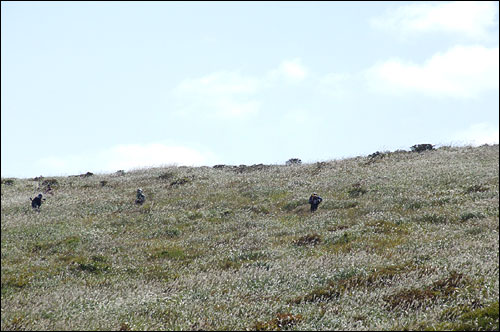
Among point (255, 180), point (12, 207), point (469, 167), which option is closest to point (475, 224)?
point (469, 167)

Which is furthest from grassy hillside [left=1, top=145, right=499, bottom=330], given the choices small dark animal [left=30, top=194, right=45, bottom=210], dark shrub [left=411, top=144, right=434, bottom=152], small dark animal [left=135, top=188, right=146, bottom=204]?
dark shrub [left=411, top=144, right=434, bottom=152]

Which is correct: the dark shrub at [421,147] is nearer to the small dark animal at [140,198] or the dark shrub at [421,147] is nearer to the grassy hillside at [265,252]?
the grassy hillside at [265,252]

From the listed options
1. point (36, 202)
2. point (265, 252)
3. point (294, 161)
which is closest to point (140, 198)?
point (36, 202)

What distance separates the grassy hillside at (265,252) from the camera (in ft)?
36.2

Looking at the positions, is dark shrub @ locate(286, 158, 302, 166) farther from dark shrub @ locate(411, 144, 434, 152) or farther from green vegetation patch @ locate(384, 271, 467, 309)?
green vegetation patch @ locate(384, 271, 467, 309)

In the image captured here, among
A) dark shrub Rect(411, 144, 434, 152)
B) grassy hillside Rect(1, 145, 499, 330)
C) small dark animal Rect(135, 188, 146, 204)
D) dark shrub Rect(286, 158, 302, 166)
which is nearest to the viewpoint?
grassy hillside Rect(1, 145, 499, 330)

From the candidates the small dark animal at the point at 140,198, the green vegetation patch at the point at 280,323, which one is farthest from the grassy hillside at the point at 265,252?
the small dark animal at the point at 140,198

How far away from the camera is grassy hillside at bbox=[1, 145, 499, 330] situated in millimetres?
11047

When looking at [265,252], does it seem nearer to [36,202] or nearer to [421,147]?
[36,202]

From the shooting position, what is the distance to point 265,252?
20266mm

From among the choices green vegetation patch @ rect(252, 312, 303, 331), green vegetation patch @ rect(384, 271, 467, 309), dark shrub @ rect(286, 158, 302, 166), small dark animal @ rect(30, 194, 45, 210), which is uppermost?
dark shrub @ rect(286, 158, 302, 166)

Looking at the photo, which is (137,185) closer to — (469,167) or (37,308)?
(469,167)

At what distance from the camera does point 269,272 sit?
53.0 ft

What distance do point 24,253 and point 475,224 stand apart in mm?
19116
